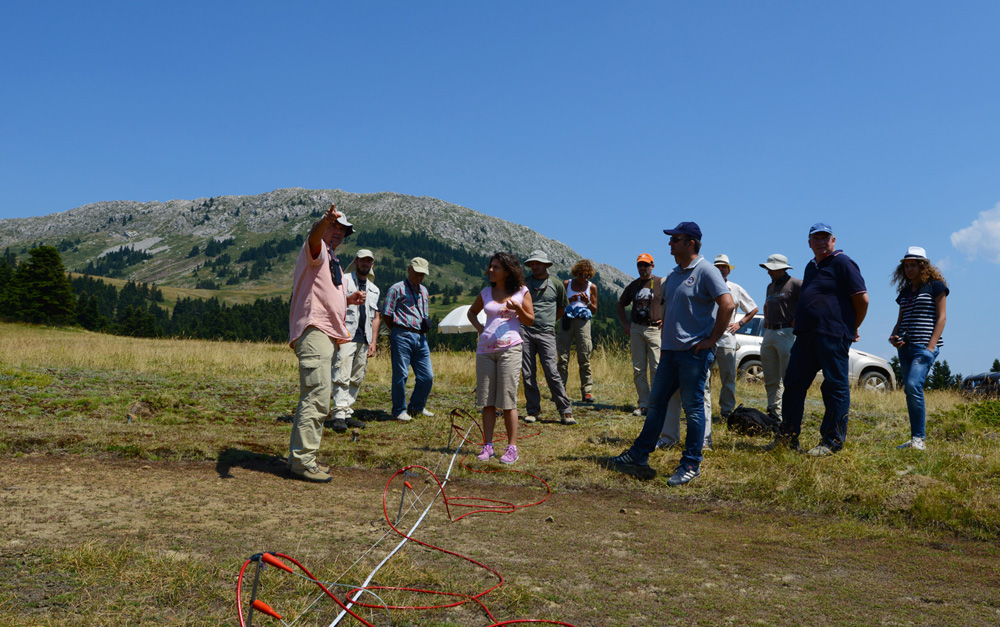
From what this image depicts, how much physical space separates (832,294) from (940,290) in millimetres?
1266

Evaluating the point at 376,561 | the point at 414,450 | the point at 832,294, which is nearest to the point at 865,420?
the point at 832,294

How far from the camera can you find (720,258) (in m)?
8.29

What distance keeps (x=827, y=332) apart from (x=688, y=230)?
1.64 m

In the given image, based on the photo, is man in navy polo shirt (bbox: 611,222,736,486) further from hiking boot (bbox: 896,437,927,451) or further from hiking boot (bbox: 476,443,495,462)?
hiking boot (bbox: 896,437,927,451)

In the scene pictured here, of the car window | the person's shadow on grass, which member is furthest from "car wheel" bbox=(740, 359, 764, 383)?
the person's shadow on grass

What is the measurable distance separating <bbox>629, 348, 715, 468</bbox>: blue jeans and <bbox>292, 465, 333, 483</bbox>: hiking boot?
2.50m

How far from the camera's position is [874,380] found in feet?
45.5

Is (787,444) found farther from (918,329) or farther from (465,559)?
(465,559)

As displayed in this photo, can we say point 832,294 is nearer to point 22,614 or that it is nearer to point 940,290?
point 940,290

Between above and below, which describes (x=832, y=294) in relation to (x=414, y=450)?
above

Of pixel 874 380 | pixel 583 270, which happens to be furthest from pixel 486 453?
pixel 874 380

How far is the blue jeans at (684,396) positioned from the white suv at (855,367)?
8.79 m

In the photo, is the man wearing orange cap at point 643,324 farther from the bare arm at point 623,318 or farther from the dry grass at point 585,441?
the dry grass at point 585,441

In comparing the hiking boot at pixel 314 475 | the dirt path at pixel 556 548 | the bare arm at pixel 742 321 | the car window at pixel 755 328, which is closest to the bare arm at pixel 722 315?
the dirt path at pixel 556 548
